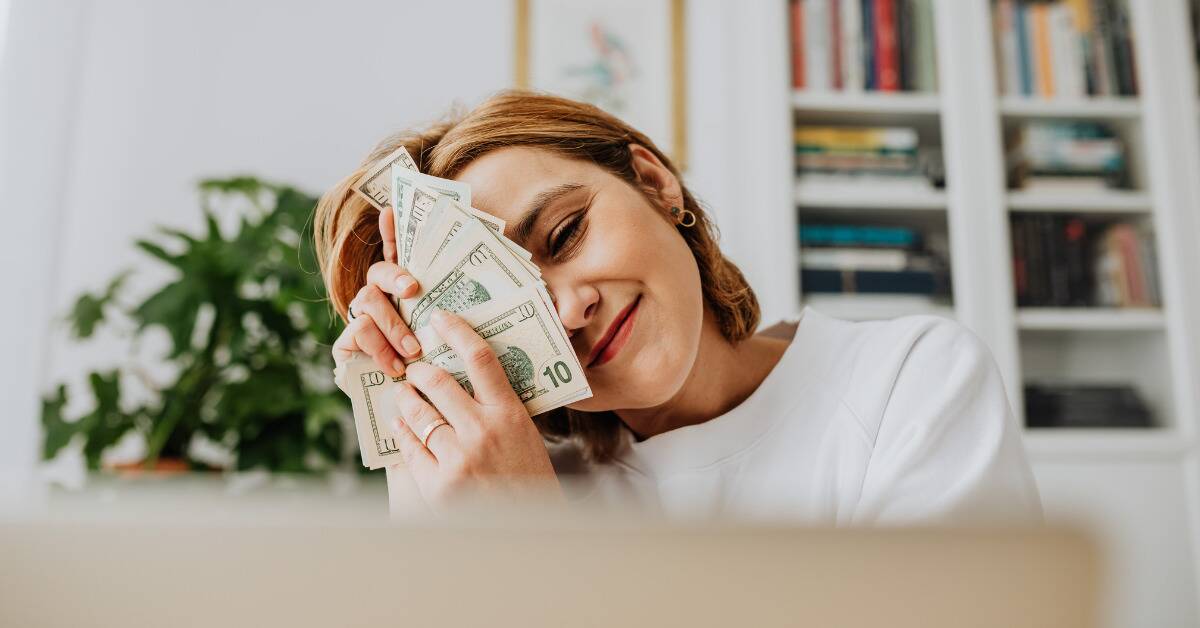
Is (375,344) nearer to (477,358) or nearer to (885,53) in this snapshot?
(477,358)

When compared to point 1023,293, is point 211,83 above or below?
above

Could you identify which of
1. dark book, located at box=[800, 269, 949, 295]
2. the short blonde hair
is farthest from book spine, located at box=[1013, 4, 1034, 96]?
the short blonde hair

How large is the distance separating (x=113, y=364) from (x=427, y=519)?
2805 millimetres

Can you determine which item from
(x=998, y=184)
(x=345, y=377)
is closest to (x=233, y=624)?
(x=345, y=377)

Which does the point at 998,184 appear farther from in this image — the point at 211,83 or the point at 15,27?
the point at 15,27

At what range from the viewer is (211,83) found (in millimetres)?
2707

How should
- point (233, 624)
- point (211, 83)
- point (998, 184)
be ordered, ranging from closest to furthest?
point (233, 624)
point (998, 184)
point (211, 83)

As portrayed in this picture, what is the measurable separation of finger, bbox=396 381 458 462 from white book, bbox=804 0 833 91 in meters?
1.88

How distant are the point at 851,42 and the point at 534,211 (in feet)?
6.14

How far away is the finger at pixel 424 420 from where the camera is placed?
0.95 metres

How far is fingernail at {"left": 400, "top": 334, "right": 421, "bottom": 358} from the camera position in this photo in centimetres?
101

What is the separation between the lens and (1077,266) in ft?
7.75

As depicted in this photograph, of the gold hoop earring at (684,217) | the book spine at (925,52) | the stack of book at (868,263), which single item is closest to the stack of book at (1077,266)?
the stack of book at (868,263)

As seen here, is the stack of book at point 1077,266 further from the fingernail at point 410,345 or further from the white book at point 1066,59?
the fingernail at point 410,345
